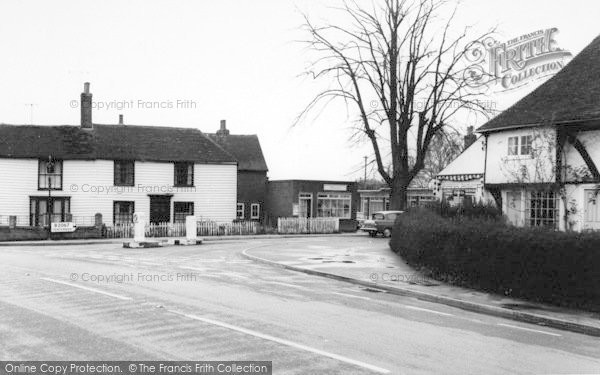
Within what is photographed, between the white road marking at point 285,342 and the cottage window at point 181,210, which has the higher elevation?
the cottage window at point 181,210

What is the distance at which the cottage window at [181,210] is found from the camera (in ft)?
139

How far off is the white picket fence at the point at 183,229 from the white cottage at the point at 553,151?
19.0 m

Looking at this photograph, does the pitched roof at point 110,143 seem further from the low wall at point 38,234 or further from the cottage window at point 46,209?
the low wall at point 38,234

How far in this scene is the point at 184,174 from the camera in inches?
1683

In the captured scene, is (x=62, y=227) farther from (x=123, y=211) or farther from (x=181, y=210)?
(x=181, y=210)

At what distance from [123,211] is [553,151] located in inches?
1130

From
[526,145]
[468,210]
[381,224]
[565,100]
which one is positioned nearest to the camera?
[565,100]

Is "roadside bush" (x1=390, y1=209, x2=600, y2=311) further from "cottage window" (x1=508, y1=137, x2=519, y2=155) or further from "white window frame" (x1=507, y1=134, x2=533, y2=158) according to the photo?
"cottage window" (x1=508, y1=137, x2=519, y2=155)

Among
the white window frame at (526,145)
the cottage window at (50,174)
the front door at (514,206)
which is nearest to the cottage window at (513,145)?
the white window frame at (526,145)

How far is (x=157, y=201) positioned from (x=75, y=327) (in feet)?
110

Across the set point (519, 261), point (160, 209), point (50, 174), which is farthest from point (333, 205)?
point (519, 261)

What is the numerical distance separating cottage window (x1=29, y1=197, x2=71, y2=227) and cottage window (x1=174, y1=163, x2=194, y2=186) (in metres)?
7.40

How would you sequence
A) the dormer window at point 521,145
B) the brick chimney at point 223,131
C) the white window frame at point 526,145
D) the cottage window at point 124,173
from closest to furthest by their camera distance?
1. the white window frame at point 526,145
2. the dormer window at point 521,145
3. the cottage window at point 124,173
4. the brick chimney at point 223,131

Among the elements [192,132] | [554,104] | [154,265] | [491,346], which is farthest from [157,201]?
[491,346]
